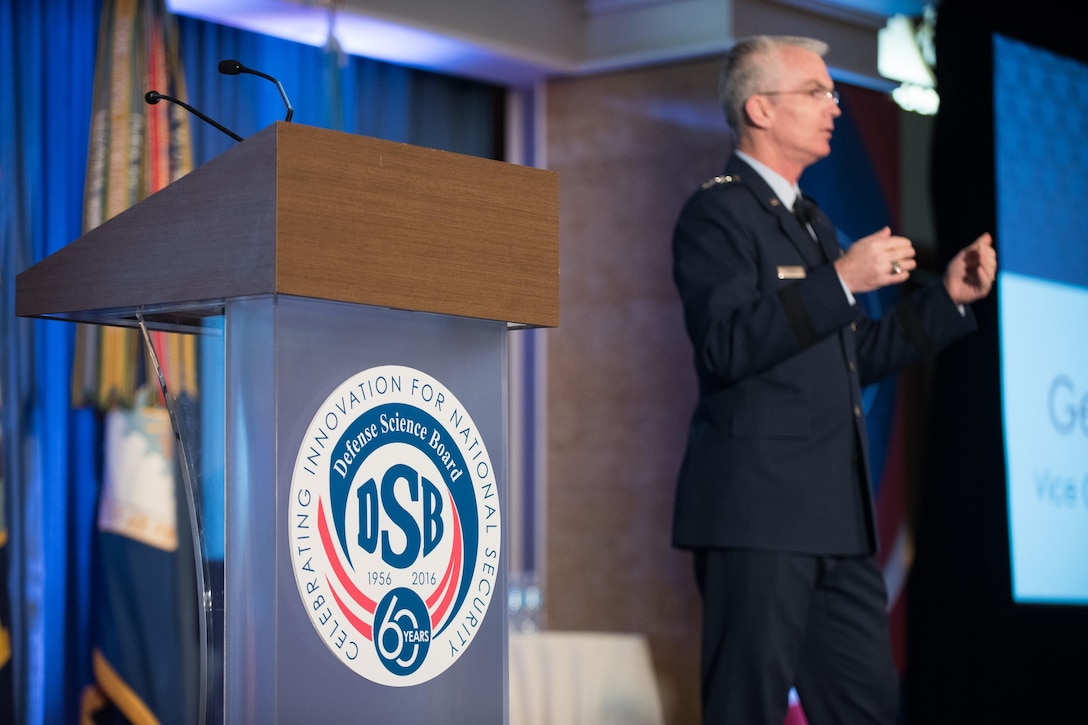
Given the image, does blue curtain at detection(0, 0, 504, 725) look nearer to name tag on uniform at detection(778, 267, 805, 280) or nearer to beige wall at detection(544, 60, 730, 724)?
beige wall at detection(544, 60, 730, 724)

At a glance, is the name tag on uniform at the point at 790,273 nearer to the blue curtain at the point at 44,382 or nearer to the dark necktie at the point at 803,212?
the dark necktie at the point at 803,212

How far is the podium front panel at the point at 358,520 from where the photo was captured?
1.45 meters

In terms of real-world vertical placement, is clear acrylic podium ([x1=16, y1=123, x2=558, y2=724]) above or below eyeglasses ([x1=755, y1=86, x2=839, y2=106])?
below

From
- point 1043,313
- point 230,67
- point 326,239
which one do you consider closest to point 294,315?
point 326,239

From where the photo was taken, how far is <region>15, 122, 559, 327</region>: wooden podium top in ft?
4.75

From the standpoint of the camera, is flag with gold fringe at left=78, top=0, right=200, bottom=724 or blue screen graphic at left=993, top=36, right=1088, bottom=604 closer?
flag with gold fringe at left=78, top=0, right=200, bottom=724

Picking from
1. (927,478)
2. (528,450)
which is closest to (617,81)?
(528,450)

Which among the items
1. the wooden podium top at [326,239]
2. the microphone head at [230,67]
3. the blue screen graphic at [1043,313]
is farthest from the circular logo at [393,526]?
the blue screen graphic at [1043,313]

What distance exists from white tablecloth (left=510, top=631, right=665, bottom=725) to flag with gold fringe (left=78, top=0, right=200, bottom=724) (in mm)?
984

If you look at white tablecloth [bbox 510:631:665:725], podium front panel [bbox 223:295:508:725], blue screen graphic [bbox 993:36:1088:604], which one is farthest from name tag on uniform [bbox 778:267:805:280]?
blue screen graphic [bbox 993:36:1088:604]

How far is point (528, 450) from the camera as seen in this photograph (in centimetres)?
474

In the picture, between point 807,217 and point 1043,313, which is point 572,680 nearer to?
point 807,217

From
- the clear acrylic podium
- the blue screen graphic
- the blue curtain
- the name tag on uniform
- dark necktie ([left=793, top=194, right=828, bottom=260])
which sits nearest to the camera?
the clear acrylic podium

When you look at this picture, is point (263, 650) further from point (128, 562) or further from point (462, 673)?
point (128, 562)
